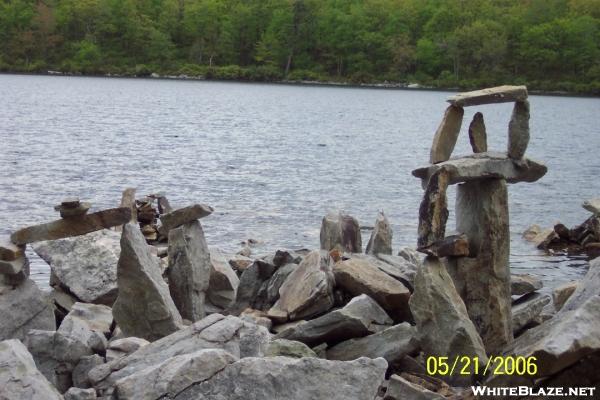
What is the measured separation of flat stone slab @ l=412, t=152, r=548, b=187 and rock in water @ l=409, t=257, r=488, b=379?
1.31 metres

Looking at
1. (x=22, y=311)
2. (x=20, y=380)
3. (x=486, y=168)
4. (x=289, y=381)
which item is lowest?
Answer: (x=22, y=311)

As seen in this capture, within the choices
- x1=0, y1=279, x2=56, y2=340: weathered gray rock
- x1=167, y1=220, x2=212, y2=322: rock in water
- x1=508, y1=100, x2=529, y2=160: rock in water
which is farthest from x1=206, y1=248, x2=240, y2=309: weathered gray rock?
x1=508, y1=100, x2=529, y2=160: rock in water

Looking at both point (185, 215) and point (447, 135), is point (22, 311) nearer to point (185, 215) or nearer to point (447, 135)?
point (185, 215)

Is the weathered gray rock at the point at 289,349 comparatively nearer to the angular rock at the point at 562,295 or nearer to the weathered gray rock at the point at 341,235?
the angular rock at the point at 562,295

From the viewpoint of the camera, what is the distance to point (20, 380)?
8.79 metres

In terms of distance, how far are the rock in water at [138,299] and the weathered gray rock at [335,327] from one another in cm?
173

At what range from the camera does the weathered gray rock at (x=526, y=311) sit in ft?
46.4

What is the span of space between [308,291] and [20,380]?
606 centimetres

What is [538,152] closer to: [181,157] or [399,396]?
[181,157]

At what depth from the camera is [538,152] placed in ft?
237

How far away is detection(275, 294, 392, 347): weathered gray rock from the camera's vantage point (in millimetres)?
12820

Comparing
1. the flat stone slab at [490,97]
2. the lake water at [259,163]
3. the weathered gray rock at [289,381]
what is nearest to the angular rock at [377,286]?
the flat stone slab at [490,97]

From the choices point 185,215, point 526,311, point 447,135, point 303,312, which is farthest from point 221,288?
point 447,135

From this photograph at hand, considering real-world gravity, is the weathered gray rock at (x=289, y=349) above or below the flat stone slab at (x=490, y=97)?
below
